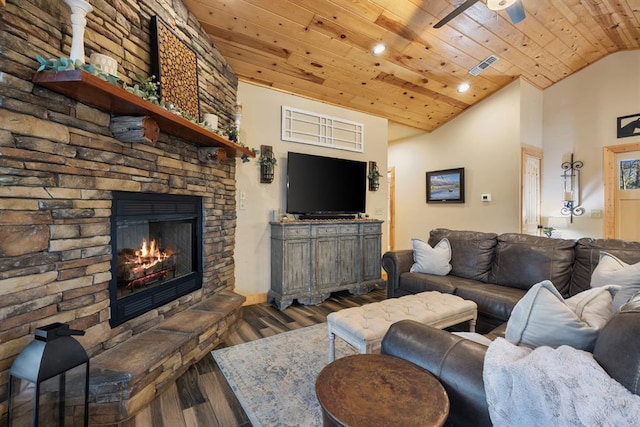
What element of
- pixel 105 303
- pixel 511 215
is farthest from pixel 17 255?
pixel 511 215

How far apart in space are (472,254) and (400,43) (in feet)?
8.06

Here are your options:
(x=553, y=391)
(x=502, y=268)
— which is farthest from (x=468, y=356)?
(x=502, y=268)

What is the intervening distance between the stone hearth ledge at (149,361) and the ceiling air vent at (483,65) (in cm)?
419

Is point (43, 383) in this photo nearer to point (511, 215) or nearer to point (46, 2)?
point (46, 2)

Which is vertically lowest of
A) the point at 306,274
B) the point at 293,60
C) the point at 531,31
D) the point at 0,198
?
the point at 306,274

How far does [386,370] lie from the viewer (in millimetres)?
1219

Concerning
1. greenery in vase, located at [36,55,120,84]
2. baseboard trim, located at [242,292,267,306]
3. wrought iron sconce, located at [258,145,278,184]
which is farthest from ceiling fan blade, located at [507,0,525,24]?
baseboard trim, located at [242,292,267,306]

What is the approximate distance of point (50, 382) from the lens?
4.25ft

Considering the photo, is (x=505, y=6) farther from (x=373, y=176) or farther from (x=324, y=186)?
(x=373, y=176)

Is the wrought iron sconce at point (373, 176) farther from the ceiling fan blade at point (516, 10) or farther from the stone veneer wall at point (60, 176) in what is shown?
the stone veneer wall at point (60, 176)

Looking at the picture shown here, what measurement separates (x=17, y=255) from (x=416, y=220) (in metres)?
5.65

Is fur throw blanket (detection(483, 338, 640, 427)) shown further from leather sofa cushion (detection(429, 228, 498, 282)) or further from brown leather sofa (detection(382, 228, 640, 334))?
leather sofa cushion (detection(429, 228, 498, 282))

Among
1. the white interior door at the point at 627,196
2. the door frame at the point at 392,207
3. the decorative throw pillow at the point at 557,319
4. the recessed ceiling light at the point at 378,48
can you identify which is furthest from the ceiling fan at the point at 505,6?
the door frame at the point at 392,207

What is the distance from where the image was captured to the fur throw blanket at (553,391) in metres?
0.74
